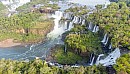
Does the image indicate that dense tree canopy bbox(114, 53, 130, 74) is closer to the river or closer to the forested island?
the forested island

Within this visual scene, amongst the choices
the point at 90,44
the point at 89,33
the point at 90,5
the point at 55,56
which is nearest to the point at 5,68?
the point at 55,56

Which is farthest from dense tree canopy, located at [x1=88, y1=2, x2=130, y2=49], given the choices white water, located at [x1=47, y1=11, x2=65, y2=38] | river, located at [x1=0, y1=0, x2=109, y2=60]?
river, located at [x1=0, y1=0, x2=109, y2=60]

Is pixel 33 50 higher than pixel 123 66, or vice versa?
pixel 123 66

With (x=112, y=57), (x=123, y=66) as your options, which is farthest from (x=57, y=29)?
(x=123, y=66)

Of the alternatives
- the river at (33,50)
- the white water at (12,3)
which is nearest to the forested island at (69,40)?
the river at (33,50)

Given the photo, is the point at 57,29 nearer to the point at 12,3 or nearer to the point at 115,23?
the point at 115,23

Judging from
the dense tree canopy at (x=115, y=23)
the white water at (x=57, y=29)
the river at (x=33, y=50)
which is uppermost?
the dense tree canopy at (x=115, y=23)

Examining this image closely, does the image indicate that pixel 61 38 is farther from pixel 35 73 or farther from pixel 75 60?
pixel 35 73

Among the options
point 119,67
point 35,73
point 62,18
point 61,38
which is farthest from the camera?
point 62,18

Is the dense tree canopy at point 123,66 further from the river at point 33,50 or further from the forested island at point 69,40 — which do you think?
the river at point 33,50
